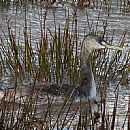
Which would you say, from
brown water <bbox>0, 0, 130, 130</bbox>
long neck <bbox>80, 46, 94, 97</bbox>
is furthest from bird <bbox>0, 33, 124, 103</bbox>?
brown water <bbox>0, 0, 130, 130</bbox>

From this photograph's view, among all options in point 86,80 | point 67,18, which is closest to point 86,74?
point 86,80

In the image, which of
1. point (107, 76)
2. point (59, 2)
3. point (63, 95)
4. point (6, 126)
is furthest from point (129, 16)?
point (6, 126)

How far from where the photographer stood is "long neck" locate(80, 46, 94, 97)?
6668 millimetres

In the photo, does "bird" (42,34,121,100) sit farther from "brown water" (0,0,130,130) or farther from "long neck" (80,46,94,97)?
"brown water" (0,0,130,130)

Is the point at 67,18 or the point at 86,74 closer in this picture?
the point at 86,74

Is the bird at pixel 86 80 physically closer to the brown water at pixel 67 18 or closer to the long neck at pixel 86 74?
the long neck at pixel 86 74

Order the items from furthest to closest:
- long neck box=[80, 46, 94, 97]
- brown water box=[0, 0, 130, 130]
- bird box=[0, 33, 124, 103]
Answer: brown water box=[0, 0, 130, 130]
long neck box=[80, 46, 94, 97]
bird box=[0, 33, 124, 103]

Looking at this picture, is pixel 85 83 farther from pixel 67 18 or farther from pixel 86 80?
pixel 67 18

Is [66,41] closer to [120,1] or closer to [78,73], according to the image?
[78,73]

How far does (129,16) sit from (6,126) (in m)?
7.93

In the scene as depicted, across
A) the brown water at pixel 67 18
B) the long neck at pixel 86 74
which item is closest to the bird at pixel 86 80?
the long neck at pixel 86 74

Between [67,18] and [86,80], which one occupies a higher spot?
[86,80]

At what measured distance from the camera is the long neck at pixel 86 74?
6668 millimetres

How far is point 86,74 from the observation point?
6.90 meters
